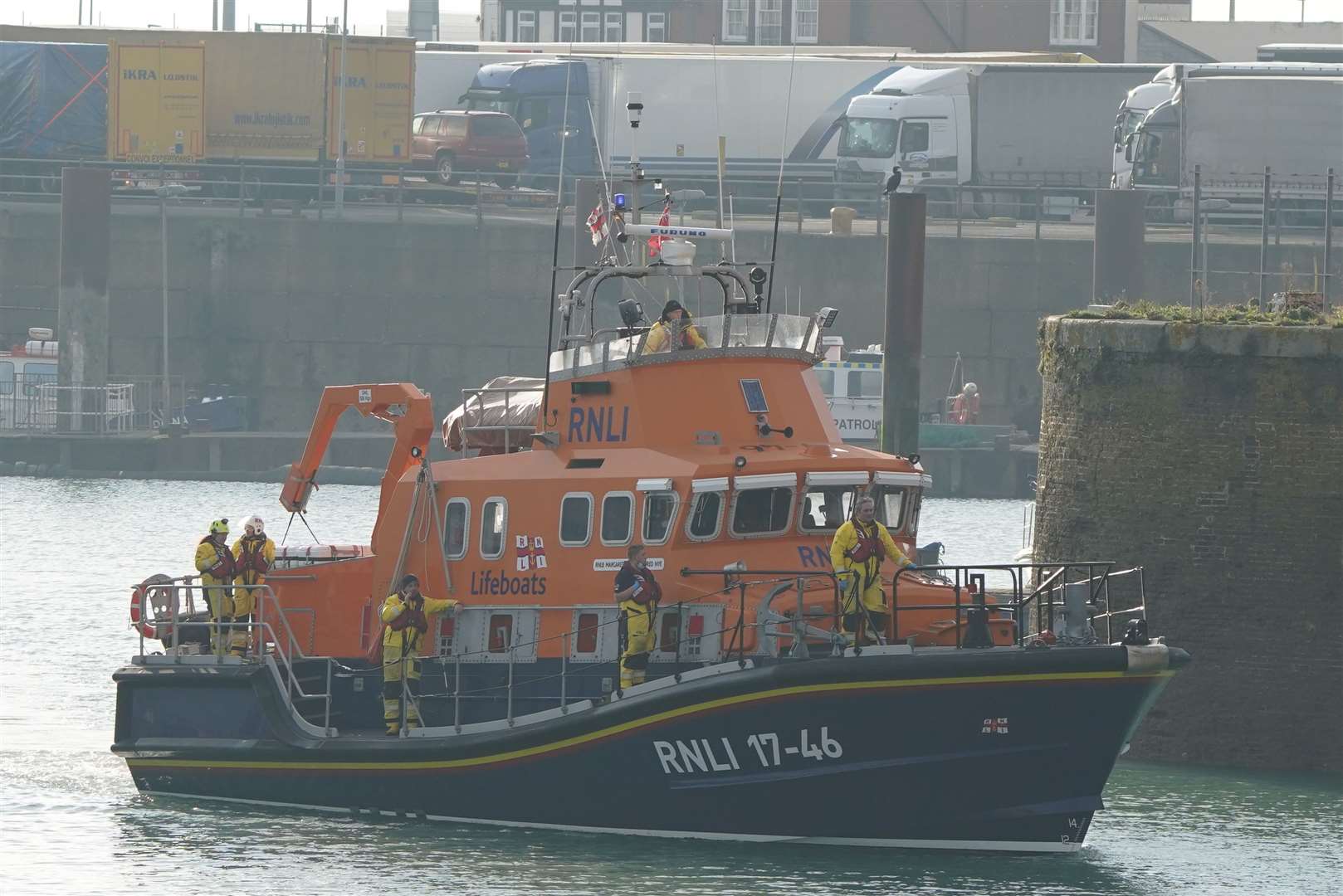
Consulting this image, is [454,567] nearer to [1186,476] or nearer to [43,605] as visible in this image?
[1186,476]

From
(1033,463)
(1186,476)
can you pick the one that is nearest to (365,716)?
(1186,476)

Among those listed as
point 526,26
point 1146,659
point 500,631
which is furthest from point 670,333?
point 526,26

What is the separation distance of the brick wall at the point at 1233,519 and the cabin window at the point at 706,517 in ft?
16.3

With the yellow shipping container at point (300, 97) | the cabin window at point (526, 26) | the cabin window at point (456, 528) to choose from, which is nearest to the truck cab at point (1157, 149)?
the yellow shipping container at point (300, 97)

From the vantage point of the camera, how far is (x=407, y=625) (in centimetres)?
1725

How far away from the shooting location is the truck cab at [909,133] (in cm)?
5825

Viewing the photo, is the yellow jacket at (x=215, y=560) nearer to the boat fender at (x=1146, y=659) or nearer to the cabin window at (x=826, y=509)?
the cabin window at (x=826, y=509)

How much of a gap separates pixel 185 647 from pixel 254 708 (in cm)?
104

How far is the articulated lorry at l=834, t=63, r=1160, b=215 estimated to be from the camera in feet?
192

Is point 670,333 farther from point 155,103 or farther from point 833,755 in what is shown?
point 155,103

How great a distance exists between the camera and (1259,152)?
5188 cm

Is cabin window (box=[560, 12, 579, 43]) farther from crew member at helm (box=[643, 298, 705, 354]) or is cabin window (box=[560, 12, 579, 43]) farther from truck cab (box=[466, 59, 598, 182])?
crew member at helm (box=[643, 298, 705, 354])

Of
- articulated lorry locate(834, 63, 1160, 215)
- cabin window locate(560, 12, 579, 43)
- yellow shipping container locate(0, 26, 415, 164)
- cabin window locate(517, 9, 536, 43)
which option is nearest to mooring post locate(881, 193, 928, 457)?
articulated lorry locate(834, 63, 1160, 215)

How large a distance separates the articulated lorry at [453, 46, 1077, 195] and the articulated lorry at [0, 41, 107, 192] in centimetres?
988
